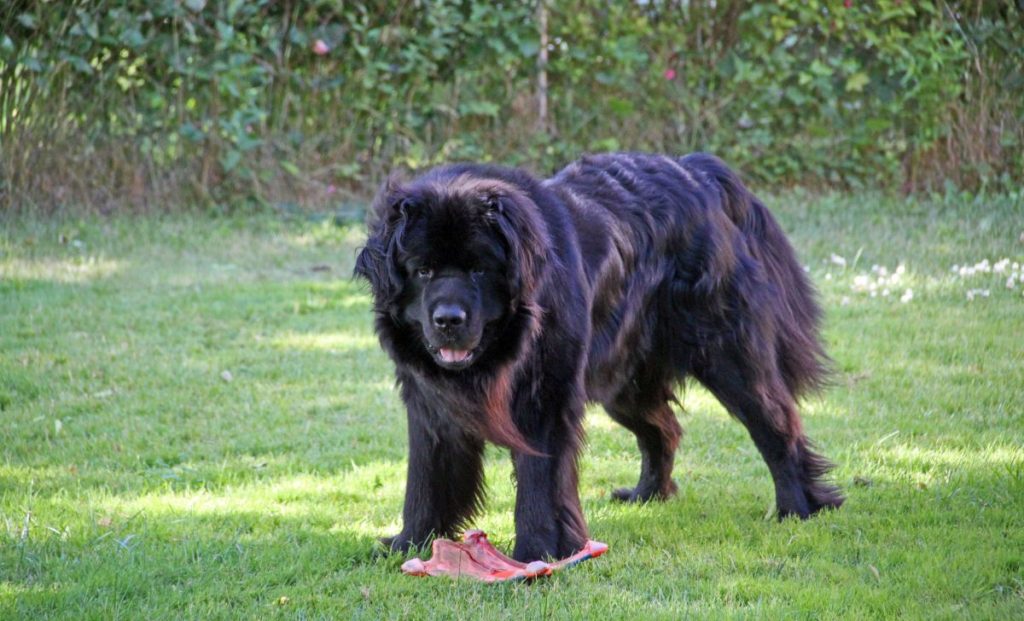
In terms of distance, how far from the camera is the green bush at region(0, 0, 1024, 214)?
984 centimetres

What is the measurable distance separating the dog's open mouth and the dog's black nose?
0.11 meters

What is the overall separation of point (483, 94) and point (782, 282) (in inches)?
258

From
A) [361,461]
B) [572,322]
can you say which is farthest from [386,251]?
[361,461]

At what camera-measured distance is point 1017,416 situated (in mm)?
5422

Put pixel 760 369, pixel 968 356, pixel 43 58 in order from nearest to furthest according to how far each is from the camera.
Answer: pixel 760 369
pixel 968 356
pixel 43 58

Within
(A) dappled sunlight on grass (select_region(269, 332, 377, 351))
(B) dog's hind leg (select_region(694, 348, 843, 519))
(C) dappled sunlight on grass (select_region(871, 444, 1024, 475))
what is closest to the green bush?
(A) dappled sunlight on grass (select_region(269, 332, 377, 351))

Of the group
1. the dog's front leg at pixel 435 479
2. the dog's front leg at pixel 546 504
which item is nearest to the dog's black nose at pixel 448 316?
the dog's front leg at pixel 435 479

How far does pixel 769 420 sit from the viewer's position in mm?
4480

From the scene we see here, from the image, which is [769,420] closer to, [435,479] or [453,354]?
[435,479]

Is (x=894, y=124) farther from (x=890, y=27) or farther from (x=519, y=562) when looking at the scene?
(x=519, y=562)

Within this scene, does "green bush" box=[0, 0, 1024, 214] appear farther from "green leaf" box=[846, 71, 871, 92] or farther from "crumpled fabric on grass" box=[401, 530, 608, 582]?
"crumpled fabric on grass" box=[401, 530, 608, 582]

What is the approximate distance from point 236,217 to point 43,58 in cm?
204

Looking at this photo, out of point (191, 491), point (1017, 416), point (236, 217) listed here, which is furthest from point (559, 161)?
point (191, 491)

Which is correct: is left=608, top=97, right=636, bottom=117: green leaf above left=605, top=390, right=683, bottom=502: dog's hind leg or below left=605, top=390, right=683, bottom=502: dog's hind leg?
above
